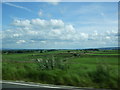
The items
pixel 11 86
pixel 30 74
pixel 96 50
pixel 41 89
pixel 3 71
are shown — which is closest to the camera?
pixel 41 89

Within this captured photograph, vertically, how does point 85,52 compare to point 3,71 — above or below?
above

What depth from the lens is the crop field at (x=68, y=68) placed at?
770cm

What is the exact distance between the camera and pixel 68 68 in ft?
32.8

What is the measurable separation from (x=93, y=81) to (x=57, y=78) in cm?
133

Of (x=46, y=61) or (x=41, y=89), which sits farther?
(x=46, y=61)

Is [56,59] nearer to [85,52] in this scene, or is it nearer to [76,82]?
[85,52]

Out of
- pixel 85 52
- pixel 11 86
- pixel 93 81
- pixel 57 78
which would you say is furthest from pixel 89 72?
pixel 85 52

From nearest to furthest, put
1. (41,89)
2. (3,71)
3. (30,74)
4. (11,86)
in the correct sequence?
(41,89)
(11,86)
(30,74)
(3,71)

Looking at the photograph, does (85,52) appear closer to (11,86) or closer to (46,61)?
(46,61)

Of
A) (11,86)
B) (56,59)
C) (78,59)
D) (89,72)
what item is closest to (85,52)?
(78,59)

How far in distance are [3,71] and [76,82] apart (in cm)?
388

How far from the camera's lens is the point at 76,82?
305 inches

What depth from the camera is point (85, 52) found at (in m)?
11.8

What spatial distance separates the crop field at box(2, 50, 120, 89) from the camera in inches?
303
